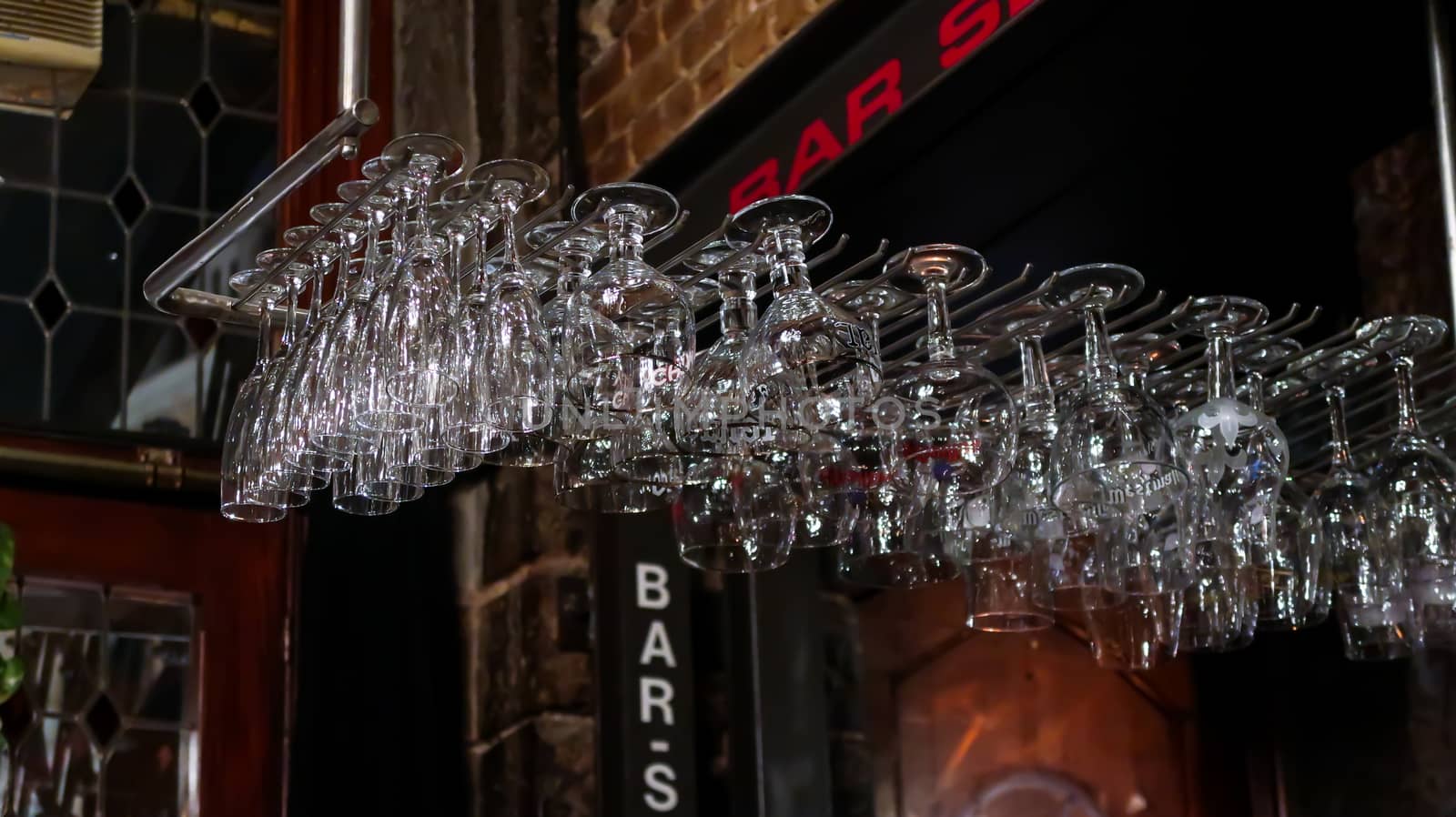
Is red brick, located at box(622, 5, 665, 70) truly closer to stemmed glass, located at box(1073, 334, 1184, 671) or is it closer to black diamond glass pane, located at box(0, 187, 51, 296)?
black diamond glass pane, located at box(0, 187, 51, 296)

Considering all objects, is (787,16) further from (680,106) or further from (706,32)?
(680,106)

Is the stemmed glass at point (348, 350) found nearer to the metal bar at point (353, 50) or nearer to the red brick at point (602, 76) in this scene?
the metal bar at point (353, 50)

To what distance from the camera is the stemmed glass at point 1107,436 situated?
169cm

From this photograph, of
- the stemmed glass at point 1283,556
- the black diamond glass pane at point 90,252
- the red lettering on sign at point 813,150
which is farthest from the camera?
the black diamond glass pane at point 90,252

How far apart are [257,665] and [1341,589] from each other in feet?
7.45

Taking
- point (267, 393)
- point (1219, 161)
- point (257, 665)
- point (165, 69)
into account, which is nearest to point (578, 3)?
point (165, 69)

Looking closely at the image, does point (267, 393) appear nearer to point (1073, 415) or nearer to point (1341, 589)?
point (1073, 415)

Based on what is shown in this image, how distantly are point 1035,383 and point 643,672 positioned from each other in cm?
167

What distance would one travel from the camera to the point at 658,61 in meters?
3.61

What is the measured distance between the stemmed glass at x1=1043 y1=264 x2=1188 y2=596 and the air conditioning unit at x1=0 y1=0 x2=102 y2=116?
8.81 ft

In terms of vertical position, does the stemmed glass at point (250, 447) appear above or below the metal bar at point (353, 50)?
below

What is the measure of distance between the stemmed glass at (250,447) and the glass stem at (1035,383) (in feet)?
2.36

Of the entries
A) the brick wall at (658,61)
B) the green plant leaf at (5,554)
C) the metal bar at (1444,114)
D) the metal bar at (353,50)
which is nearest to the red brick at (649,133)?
the brick wall at (658,61)

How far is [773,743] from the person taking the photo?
11.0 ft
